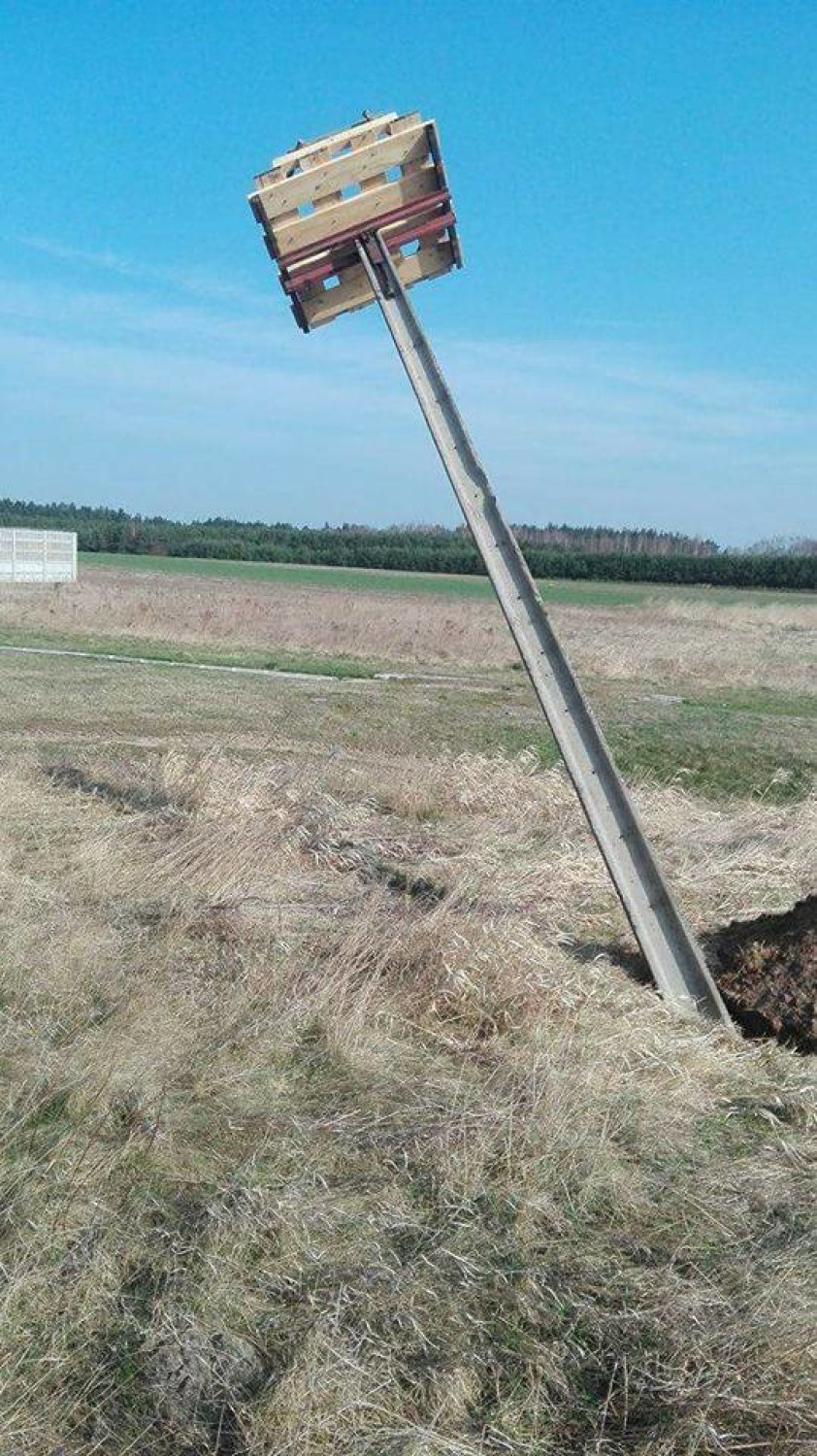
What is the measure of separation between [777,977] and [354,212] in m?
4.15

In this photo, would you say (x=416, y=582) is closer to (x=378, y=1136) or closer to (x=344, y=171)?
(x=344, y=171)

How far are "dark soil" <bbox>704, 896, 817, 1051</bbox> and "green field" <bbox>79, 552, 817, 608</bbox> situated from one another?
55096 mm

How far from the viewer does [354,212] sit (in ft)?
22.8

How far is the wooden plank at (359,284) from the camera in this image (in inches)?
289

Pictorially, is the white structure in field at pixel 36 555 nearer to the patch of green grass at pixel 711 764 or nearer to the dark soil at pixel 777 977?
the patch of green grass at pixel 711 764

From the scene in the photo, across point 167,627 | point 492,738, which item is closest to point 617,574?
point 167,627

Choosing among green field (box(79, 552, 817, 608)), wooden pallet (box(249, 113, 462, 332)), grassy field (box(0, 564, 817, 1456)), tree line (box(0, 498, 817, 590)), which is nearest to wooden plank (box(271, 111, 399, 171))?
wooden pallet (box(249, 113, 462, 332))

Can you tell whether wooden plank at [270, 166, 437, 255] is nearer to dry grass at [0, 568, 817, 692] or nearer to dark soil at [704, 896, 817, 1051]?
dark soil at [704, 896, 817, 1051]

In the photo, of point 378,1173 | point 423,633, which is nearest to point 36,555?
point 423,633

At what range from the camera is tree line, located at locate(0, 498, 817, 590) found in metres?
89.8

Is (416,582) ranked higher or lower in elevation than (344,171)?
lower

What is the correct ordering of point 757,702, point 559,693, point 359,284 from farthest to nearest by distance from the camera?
point 757,702 → point 359,284 → point 559,693

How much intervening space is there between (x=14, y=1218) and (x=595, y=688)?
17.6 m

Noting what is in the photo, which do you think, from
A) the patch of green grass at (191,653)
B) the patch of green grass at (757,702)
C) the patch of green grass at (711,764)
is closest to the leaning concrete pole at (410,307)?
the patch of green grass at (711,764)
